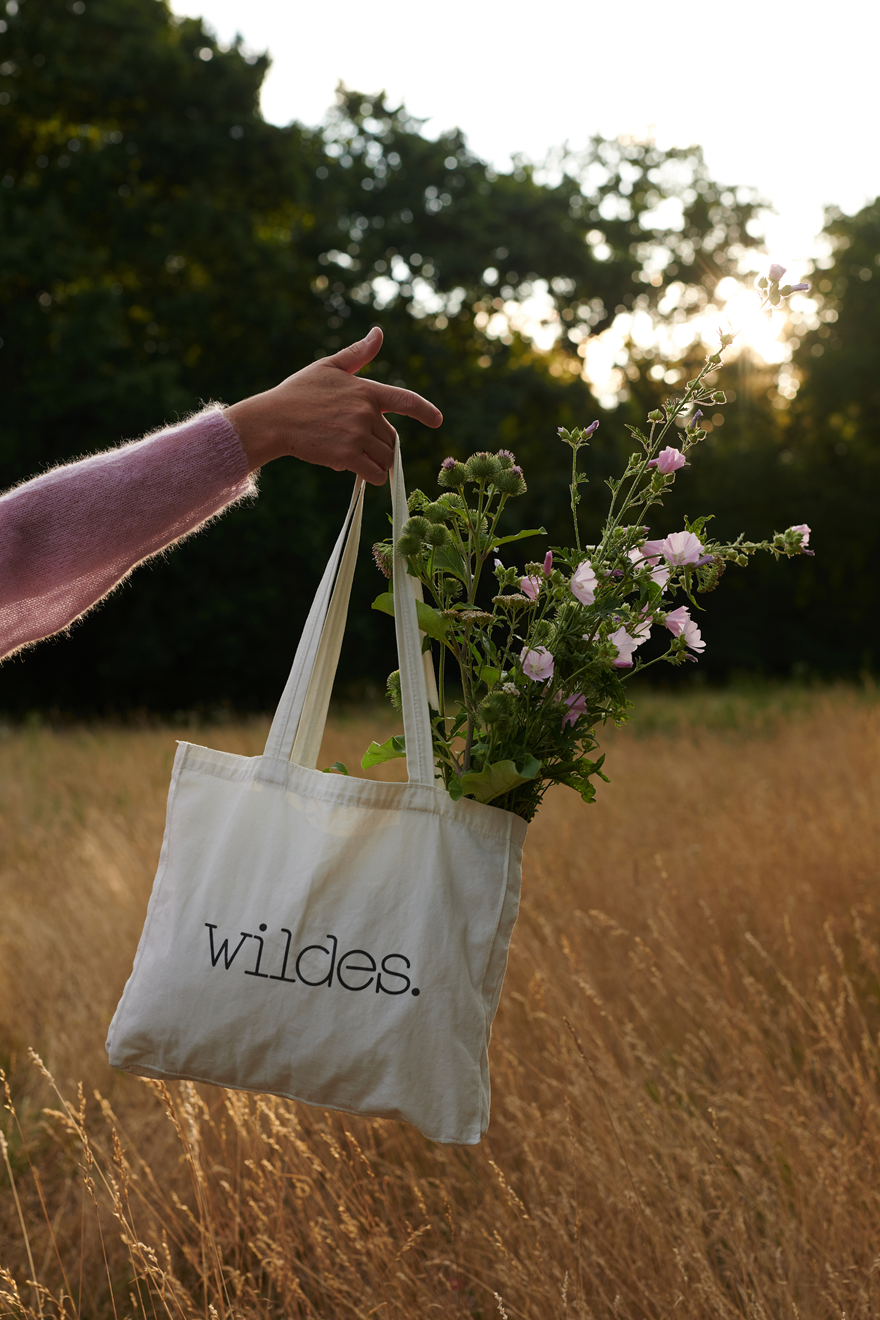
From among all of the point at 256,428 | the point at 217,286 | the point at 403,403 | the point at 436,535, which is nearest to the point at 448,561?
the point at 436,535

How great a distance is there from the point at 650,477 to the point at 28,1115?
2.58 meters

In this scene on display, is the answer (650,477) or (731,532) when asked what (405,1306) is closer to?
(650,477)

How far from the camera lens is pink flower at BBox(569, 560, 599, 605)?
3.43 feet

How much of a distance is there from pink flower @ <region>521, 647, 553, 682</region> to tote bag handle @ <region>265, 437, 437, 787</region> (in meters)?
0.14

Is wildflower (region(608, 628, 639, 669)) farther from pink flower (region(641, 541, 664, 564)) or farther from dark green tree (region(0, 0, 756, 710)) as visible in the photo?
dark green tree (region(0, 0, 756, 710))

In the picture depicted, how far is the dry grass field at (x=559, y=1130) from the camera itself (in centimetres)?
164

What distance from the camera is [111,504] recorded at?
3.98ft

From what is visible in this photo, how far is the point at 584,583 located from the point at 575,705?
145 millimetres

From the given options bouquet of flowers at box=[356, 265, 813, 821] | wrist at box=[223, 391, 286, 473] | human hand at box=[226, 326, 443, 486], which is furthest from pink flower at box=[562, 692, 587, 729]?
wrist at box=[223, 391, 286, 473]

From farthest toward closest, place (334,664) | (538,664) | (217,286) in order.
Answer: (217,286), (334,664), (538,664)

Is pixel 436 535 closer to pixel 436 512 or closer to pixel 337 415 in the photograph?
pixel 436 512

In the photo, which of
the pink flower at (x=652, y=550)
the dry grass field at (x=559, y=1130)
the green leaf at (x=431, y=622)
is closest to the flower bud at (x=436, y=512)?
the green leaf at (x=431, y=622)

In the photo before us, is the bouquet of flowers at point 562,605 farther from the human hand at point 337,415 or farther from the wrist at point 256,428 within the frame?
the wrist at point 256,428

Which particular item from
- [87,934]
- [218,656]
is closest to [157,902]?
[87,934]
